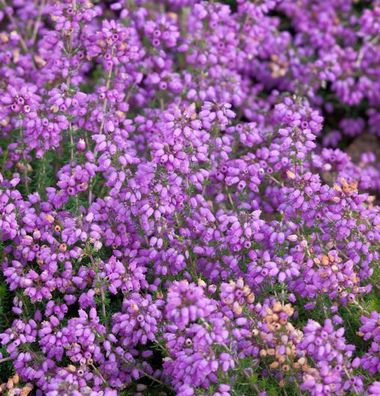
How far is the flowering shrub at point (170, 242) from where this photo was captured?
18.6ft

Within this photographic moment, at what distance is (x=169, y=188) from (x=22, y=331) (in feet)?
5.61

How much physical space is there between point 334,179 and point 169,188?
8.06ft

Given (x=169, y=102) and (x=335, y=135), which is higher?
(x=169, y=102)

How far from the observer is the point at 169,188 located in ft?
20.5

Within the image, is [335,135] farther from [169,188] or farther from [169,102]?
[169,188]

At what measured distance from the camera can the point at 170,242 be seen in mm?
6543

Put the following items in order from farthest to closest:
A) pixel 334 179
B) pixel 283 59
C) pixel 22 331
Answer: pixel 283 59, pixel 334 179, pixel 22 331

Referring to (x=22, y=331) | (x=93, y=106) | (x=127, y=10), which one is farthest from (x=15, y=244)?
(x=127, y=10)

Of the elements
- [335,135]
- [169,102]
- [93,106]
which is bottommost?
[335,135]

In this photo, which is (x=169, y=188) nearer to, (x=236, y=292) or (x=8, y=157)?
(x=236, y=292)

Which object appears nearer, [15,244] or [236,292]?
[236,292]

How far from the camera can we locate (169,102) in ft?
27.9

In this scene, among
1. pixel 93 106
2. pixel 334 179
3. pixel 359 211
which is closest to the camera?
pixel 359 211

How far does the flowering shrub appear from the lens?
5.66m
